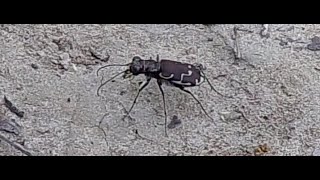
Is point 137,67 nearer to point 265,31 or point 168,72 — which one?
point 168,72

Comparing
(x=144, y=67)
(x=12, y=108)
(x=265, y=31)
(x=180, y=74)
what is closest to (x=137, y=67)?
(x=144, y=67)

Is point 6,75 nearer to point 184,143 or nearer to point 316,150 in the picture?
point 184,143

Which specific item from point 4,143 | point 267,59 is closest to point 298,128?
point 267,59

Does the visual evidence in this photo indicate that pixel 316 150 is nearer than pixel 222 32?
Yes

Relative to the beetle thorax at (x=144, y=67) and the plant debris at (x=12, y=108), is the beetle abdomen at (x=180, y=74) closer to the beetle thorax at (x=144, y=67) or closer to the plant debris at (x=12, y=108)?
the beetle thorax at (x=144, y=67)

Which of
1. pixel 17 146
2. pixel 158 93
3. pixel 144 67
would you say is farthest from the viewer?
pixel 158 93

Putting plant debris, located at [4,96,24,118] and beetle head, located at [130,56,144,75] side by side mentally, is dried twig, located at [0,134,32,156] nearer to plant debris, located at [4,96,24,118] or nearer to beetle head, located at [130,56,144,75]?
plant debris, located at [4,96,24,118]

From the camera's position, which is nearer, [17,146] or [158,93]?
[17,146]
